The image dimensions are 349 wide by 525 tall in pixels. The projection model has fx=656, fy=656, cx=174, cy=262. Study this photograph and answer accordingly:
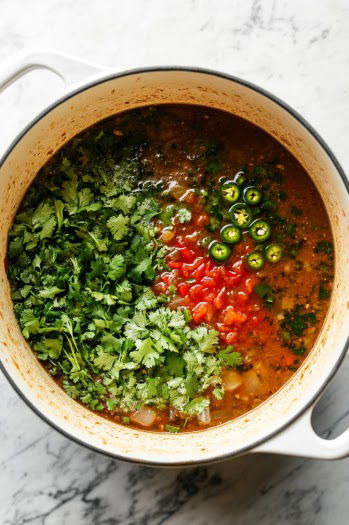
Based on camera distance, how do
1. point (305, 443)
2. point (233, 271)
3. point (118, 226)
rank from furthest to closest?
point (233, 271), point (118, 226), point (305, 443)

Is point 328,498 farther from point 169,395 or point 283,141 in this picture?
point 283,141

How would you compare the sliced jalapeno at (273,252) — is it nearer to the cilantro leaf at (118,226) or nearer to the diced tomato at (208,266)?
the diced tomato at (208,266)

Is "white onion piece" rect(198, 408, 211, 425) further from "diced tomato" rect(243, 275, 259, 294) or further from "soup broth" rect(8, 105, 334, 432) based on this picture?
"diced tomato" rect(243, 275, 259, 294)

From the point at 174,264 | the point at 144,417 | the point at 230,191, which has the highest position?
the point at 230,191

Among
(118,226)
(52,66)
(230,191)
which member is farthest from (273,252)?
(52,66)

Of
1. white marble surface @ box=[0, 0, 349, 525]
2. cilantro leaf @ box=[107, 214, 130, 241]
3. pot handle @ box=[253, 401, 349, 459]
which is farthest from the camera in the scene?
white marble surface @ box=[0, 0, 349, 525]

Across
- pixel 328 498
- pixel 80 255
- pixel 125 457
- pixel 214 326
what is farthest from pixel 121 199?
pixel 328 498

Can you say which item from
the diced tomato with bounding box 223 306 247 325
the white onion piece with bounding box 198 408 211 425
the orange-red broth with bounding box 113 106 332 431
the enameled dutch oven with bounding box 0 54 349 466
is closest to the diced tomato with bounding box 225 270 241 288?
the orange-red broth with bounding box 113 106 332 431

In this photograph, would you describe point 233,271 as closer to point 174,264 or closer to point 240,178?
point 174,264
